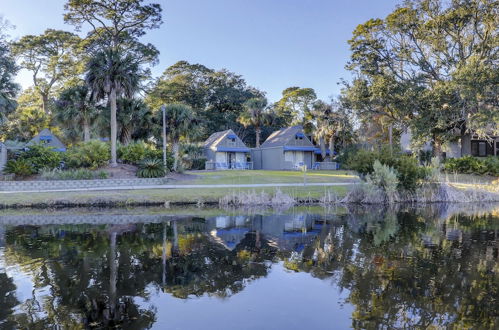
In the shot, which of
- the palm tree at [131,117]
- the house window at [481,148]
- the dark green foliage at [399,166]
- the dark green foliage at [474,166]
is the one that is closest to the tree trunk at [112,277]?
the dark green foliage at [399,166]

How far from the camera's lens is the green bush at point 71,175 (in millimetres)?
23016

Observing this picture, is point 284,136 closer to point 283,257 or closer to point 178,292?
point 283,257

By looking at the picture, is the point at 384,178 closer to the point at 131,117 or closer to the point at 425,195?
the point at 425,195

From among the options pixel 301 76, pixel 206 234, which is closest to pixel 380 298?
pixel 206 234

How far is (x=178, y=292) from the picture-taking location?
6832mm

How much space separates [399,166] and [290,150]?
Answer: 2204 centimetres

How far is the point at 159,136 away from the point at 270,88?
107 feet

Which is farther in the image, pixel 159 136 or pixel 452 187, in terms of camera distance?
pixel 159 136

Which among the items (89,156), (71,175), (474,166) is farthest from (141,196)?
(474,166)

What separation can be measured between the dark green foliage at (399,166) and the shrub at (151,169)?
12910 mm

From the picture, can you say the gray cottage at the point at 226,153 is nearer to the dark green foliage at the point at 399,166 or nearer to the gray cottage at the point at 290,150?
the gray cottage at the point at 290,150

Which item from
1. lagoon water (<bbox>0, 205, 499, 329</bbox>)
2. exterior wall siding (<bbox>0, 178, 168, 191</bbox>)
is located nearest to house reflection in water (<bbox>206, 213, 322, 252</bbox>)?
lagoon water (<bbox>0, 205, 499, 329</bbox>)

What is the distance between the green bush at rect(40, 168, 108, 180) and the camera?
23016mm

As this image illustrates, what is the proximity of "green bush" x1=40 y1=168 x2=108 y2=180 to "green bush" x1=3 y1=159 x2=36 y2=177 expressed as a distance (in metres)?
0.78
